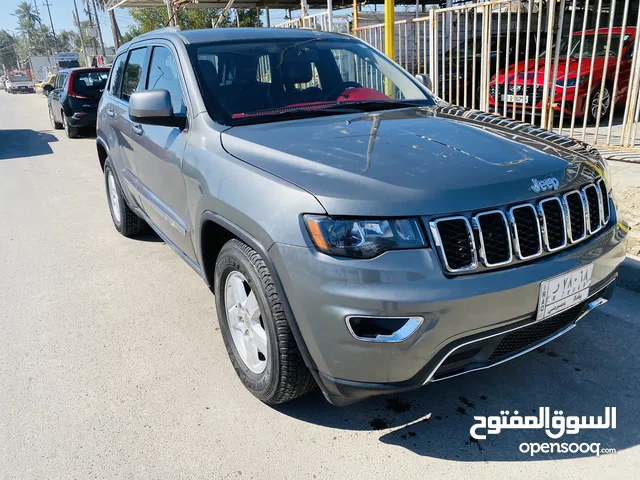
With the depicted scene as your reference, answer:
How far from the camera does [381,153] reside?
7.64ft

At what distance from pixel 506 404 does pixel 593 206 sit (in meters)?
1.03

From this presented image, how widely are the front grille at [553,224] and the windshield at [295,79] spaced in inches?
54.6

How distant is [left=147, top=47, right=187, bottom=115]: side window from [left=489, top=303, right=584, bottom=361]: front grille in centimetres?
210

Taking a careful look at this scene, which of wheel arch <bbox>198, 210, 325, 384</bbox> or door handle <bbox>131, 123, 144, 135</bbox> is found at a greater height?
door handle <bbox>131, 123, 144, 135</bbox>

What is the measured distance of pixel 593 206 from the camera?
2.46m

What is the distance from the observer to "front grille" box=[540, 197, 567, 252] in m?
2.18

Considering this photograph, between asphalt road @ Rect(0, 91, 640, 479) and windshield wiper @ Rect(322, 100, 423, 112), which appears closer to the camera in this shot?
asphalt road @ Rect(0, 91, 640, 479)

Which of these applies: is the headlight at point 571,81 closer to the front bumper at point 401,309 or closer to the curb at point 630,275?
the curb at point 630,275

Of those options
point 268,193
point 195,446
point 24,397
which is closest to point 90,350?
point 24,397

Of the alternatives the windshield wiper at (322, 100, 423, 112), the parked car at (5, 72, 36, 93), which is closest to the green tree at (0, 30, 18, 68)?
the parked car at (5, 72, 36, 93)

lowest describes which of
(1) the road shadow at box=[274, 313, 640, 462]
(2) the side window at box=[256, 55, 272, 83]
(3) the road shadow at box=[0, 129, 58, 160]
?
(3) the road shadow at box=[0, 129, 58, 160]

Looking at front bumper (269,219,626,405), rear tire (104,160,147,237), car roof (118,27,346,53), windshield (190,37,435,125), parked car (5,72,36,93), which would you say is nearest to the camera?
front bumper (269,219,626,405)

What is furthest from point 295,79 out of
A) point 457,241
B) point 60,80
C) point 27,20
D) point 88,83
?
point 27,20

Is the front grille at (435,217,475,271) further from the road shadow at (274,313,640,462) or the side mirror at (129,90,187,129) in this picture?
the side mirror at (129,90,187,129)
